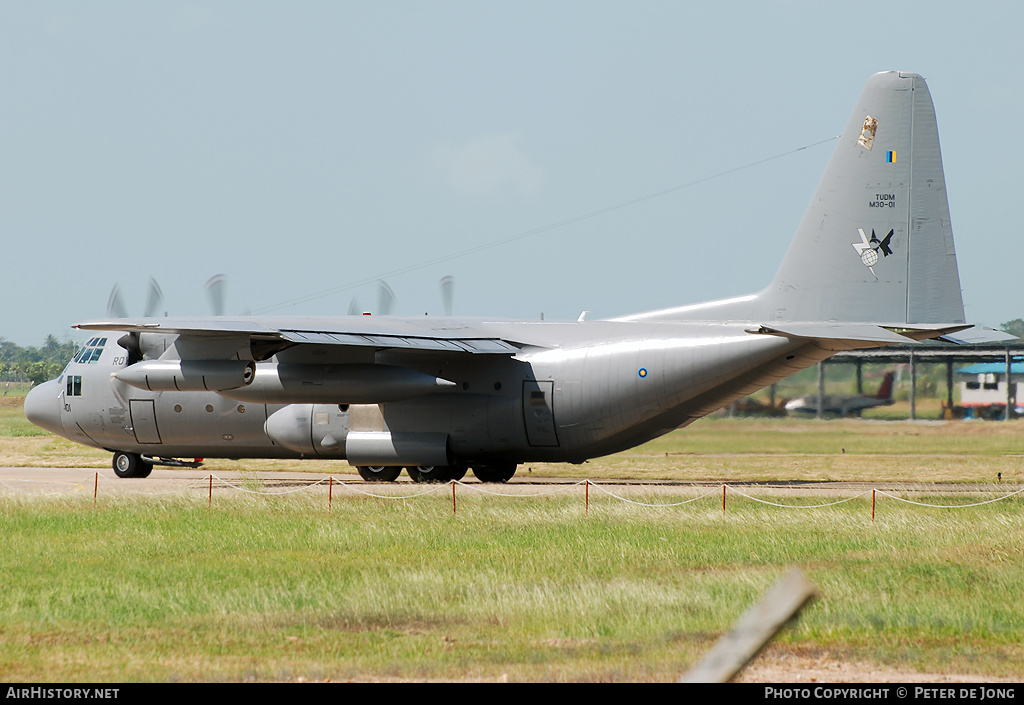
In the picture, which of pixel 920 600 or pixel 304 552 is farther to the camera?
pixel 304 552

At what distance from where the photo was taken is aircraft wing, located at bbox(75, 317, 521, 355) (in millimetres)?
21547

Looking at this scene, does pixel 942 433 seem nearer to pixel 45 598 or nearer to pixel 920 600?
pixel 920 600

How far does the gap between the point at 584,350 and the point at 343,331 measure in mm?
5323

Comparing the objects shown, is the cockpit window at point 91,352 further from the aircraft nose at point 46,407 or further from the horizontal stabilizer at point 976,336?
the horizontal stabilizer at point 976,336

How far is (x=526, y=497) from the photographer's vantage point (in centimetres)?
2283

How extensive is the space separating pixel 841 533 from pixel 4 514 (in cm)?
1523

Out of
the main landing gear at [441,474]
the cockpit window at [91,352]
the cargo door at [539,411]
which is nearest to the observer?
Result: the cargo door at [539,411]

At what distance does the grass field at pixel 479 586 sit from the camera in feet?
34.2

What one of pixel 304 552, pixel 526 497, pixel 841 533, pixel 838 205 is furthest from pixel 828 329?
pixel 304 552

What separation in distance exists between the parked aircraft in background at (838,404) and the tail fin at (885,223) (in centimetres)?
1226

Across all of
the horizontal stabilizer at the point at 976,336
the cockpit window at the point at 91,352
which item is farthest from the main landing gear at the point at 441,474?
the horizontal stabilizer at the point at 976,336

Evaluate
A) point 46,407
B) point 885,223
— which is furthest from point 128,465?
point 885,223

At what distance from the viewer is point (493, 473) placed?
2722 cm

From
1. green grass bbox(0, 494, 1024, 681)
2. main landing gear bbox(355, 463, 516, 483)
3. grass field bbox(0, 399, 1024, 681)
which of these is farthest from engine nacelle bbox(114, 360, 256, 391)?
main landing gear bbox(355, 463, 516, 483)
